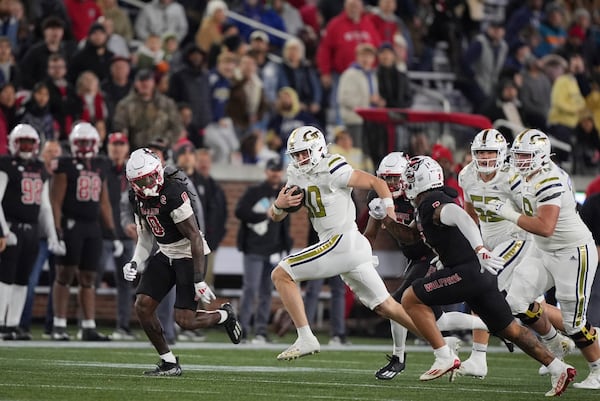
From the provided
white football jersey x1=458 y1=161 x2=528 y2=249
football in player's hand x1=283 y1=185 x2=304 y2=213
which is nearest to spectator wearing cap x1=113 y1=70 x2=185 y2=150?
white football jersey x1=458 y1=161 x2=528 y2=249

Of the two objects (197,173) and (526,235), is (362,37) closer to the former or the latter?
(197,173)

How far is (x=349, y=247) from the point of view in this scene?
34.6 feet

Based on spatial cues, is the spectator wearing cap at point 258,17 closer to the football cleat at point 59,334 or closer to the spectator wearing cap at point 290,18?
the spectator wearing cap at point 290,18

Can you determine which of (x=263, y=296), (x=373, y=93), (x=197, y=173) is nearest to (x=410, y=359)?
(x=263, y=296)

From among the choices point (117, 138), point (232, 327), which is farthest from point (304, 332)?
point (117, 138)

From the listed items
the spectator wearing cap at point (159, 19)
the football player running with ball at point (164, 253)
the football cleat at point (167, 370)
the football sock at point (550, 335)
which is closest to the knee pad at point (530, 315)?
the football sock at point (550, 335)

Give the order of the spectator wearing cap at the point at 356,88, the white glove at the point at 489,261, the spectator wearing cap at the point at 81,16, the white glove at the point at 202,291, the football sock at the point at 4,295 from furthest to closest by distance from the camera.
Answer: the spectator wearing cap at the point at 81,16 → the spectator wearing cap at the point at 356,88 → the football sock at the point at 4,295 → the white glove at the point at 202,291 → the white glove at the point at 489,261

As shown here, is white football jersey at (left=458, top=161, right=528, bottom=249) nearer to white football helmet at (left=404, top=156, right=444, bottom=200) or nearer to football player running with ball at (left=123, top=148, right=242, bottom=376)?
white football helmet at (left=404, top=156, right=444, bottom=200)

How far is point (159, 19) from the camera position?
18344 mm

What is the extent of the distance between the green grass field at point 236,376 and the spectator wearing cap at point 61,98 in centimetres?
317

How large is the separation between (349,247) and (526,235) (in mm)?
2114

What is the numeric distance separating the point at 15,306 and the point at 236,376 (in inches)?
157

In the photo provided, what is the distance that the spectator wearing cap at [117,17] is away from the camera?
1798 cm

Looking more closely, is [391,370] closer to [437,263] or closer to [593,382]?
[437,263]
